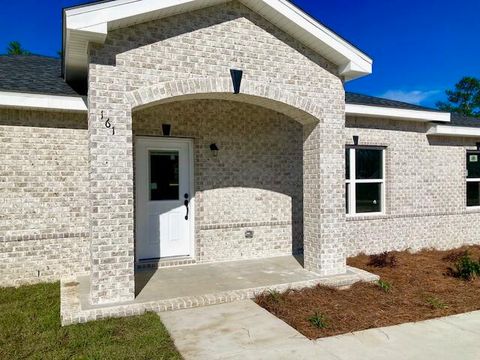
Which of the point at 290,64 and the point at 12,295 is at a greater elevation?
the point at 290,64

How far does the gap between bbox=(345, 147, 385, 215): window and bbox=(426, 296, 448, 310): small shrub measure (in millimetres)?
3397

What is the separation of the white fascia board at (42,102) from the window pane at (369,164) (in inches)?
248

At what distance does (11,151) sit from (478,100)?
47.1 m

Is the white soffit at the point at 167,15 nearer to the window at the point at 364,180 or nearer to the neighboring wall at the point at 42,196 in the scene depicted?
the neighboring wall at the point at 42,196

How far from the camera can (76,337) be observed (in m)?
4.38

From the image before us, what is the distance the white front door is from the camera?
7426 mm

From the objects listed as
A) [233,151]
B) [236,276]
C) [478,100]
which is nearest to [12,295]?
[236,276]

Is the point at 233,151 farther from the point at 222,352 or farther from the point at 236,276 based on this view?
the point at 222,352

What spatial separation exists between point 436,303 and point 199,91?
15.7 feet

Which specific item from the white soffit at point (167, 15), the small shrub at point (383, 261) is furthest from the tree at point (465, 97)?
the white soffit at point (167, 15)

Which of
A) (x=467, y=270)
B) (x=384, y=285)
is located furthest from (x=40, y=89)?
(x=467, y=270)

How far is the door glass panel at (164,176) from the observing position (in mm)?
7570

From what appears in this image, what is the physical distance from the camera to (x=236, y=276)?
6.67 m

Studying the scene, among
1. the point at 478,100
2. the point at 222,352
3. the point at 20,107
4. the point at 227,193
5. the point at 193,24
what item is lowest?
the point at 222,352
